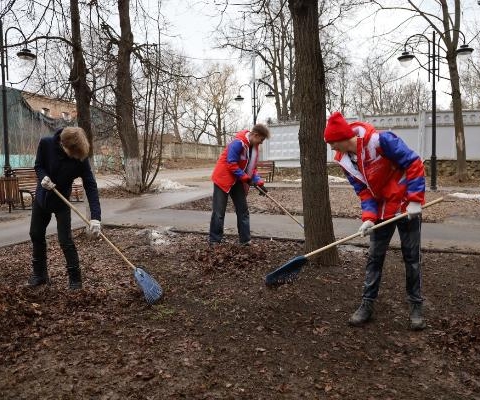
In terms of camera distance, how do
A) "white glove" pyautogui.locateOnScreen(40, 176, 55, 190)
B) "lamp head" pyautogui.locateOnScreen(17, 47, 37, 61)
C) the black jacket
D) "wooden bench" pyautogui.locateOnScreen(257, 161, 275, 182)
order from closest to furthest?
1. "white glove" pyautogui.locateOnScreen(40, 176, 55, 190)
2. the black jacket
3. "lamp head" pyautogui.locateOnScreen(17, 47, 37, 61)
4. "wooden bench" pyautogui.locateOnScreen(257, 161, 275, 182)

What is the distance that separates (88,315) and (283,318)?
5.08 feet

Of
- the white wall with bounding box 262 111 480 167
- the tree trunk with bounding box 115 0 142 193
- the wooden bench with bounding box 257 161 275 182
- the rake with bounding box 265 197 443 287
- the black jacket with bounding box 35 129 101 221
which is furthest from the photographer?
the wooden bench with bounding box 257 161 275 182

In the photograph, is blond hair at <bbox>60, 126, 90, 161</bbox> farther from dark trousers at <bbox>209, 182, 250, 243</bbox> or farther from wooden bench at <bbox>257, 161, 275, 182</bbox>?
wooden bench at <bbox>257, 161, 275, 182</bbox>

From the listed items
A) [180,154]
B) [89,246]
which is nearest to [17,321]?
[89,246]

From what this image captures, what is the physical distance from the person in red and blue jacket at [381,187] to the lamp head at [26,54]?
5686 mm

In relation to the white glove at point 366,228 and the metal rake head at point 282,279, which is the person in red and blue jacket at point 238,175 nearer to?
the metal rake head at point 282,279

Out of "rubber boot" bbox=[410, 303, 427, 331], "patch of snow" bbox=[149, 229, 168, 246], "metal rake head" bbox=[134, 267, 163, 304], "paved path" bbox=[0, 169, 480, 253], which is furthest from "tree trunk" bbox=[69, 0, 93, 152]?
"rubber boot" bbox=[410, 303, 427, 331]

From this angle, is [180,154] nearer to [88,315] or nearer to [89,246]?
[89,246]

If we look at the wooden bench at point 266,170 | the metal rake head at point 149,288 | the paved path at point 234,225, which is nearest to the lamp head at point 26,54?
the paved path at point 234,225

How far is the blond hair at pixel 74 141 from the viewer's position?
4.04 meters

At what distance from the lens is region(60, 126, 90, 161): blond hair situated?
404 centimetres

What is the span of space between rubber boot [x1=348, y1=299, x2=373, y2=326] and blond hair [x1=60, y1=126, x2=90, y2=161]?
2.69m

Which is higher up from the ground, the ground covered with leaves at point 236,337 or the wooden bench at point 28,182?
the wooden bench at point 28,182

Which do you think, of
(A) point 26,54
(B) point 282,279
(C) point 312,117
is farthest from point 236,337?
(A) point 26,54
